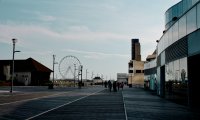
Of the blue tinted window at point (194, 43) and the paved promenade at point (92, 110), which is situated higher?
the blue tinted window at point (194, 43)

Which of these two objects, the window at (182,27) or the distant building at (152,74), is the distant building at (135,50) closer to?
the distant building at (152,74)

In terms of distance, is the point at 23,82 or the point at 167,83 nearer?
the point at 167,83

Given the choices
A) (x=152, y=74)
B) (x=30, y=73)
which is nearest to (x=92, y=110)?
(x=152, y=74)

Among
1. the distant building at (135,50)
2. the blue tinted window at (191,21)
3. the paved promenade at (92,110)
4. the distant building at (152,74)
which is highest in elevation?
the distant building at (135,50)

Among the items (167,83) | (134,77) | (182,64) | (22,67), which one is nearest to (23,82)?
(22,67)

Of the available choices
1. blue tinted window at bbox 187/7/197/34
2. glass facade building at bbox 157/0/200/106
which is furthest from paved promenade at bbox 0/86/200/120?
blue tinted window at bbox 187/7/197/34

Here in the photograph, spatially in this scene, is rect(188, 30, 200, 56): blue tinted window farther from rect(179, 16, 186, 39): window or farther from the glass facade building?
rect(179, 16, 186, 39): window

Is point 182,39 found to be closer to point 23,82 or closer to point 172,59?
point 172,59

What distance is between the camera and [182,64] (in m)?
26.5

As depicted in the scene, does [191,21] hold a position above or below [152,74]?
above

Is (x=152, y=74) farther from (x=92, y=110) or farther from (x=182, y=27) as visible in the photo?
(x=92, y=110)

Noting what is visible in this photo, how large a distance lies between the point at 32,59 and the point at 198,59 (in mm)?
96153

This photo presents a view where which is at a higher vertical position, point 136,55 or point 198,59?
point 136,55

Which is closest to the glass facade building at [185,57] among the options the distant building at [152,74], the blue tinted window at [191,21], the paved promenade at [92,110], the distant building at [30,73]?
the blue tinted window at [191,21]
